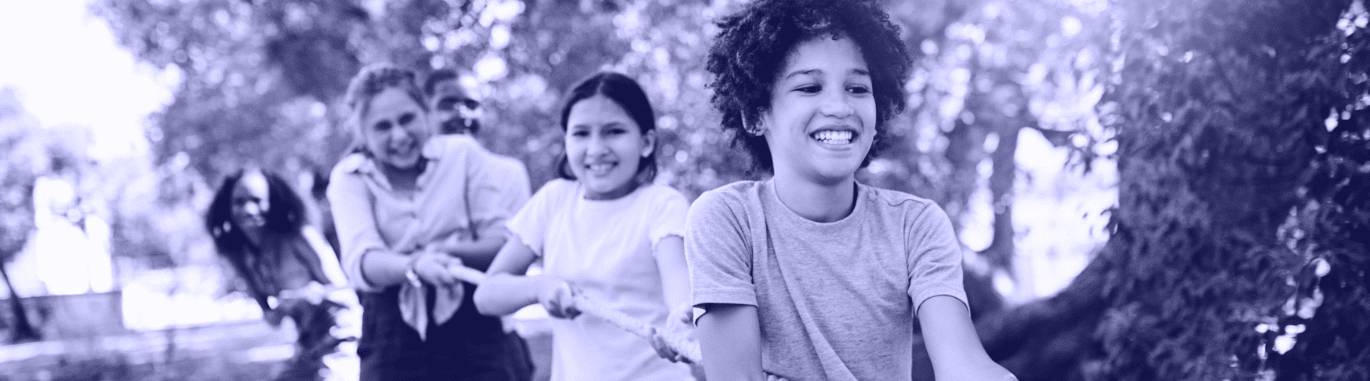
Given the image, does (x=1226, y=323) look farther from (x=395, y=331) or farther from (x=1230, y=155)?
(x=395, y=331)

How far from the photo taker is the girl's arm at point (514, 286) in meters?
2.59

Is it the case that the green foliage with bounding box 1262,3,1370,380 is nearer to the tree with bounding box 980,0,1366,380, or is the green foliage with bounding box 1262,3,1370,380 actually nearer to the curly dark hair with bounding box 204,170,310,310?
the tree with bounding box 980,0,1366,380

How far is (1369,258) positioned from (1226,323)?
489 mm

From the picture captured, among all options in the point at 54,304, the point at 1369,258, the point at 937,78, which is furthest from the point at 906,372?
the point at 54,304

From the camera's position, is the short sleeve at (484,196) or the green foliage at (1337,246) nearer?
the green foliage at (1337,246)

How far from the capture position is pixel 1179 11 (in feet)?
10.8

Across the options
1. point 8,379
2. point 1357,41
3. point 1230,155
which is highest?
point 1357,41

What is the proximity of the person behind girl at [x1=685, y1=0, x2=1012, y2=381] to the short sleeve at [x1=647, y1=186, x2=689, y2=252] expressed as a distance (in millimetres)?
602

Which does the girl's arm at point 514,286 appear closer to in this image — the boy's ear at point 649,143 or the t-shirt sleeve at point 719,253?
the boy's ear at point 649,143

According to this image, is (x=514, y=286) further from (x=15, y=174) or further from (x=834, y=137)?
(x=15, y=174)

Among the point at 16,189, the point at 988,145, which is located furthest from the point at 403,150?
the point at 16,189

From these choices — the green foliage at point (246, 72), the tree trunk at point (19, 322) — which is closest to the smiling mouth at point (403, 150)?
the green foliage at point (246, 72)

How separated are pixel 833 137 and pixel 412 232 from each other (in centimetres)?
209

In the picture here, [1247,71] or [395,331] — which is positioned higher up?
[1247,71]
